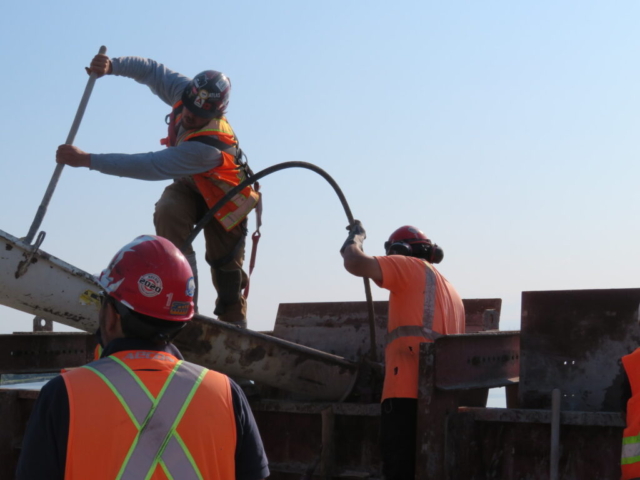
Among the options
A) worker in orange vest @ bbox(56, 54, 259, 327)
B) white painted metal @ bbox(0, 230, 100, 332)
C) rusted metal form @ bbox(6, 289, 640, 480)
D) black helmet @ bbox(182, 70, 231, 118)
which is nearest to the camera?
rusted metal form @ bbox(6, 289, 640, 480)

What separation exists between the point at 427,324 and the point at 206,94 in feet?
6.76

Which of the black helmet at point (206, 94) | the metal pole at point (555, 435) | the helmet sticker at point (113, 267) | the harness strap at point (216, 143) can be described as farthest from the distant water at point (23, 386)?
the helmet sticker at point (113, 267)

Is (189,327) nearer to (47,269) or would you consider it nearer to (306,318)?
(47,269)

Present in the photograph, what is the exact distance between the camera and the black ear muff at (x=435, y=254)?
5426mm

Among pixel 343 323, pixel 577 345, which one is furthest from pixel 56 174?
pixel 577 345

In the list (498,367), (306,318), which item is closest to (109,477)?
(498,367)

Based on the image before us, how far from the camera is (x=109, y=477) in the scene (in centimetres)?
216

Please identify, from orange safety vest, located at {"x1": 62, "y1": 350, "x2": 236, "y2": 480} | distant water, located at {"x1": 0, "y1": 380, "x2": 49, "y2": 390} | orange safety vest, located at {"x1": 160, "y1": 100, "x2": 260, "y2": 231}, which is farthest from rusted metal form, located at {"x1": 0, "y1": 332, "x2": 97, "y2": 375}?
orange safety vest, located at {"x1": 62, "y1": 350, "x2": 236, "y2": 480}

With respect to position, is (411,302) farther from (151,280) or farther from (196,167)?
(151,280)

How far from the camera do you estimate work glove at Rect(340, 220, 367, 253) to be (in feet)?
16.8

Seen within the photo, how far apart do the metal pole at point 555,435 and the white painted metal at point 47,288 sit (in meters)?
2.58

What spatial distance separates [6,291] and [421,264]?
2311 mm

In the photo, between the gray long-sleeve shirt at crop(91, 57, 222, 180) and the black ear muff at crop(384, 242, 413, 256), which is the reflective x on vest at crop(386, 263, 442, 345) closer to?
the black ear muff at crop(384, 242, 413, 256)

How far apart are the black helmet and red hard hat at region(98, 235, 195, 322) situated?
126 inches
